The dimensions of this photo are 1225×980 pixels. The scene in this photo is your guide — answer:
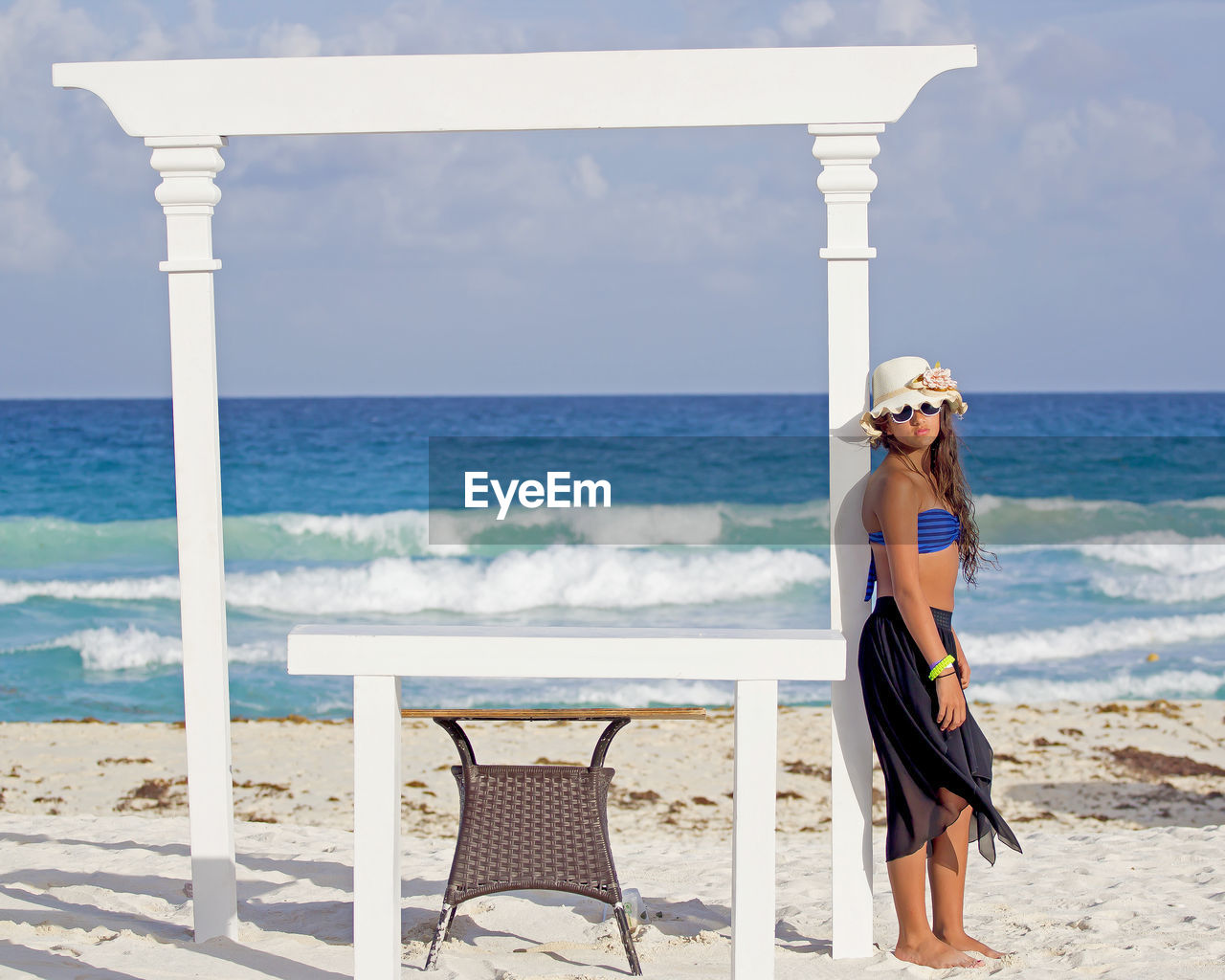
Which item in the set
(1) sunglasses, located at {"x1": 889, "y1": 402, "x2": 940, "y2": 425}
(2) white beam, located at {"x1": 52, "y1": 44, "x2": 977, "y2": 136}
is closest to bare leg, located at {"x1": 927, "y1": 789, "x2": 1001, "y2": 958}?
(1) sunglasses, located at {"x1": 889, "y1": 402, "x2": 940, "y2": 425}

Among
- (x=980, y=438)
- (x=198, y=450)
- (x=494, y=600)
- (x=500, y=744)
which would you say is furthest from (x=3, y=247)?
(x=198, y=450)

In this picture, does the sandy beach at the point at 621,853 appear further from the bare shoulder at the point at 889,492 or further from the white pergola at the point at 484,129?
the bare shoulder at the point at 889,492

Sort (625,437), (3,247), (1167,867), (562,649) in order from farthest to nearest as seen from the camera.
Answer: (625,437) < (3,247) < (1167,867) < (562,649)

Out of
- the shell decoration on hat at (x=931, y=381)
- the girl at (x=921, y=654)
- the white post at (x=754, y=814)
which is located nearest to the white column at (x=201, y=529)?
the white post at (x=754, y=814)

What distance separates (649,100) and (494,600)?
1245 centimetres

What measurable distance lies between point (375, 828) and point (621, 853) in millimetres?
2634

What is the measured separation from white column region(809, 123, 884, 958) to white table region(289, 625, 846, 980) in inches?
30.8

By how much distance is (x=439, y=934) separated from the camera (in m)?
3.63

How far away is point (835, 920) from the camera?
3.75 metres

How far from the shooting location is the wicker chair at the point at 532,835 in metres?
3.55

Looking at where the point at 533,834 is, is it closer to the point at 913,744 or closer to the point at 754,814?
the point at 754,814

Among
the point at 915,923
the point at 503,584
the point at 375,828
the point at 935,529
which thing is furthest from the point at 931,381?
the point at 503,584

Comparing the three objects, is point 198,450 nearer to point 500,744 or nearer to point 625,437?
point 500,744

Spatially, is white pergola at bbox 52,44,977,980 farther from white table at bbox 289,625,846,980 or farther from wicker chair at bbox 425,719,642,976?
wicker chair at bbox 425,719,642,976
